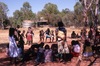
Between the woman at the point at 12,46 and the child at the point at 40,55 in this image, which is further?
the child at the point at 40,55

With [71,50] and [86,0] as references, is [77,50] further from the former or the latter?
[86,0]

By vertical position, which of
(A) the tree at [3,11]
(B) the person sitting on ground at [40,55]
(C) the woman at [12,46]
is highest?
(A) the tree at [3,11]

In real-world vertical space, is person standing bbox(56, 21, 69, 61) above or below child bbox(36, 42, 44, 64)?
above

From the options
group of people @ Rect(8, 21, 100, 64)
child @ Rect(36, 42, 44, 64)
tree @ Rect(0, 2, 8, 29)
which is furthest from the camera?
Answer: tree @ Rect(0, 2, 8, 29)

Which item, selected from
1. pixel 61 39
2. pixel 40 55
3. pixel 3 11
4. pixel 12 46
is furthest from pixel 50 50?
pixel 3 11

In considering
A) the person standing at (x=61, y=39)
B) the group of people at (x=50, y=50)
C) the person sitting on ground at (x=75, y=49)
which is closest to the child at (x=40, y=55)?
the group of people at (x=50, y=50)

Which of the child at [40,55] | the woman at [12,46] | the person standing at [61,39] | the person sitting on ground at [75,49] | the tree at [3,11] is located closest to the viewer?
the woman at [12,46]

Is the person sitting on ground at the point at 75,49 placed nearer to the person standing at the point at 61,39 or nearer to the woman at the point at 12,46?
the person standing at the point at 61,39

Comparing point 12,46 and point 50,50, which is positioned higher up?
point 12,46

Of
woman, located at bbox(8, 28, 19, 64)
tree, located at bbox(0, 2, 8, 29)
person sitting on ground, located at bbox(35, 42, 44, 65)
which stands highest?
tree, located at bbox(0, 2, 8, 29)

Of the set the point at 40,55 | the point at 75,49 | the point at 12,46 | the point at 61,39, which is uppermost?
the point at 61,39

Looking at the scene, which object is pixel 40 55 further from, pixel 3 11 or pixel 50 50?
pixel 3 11

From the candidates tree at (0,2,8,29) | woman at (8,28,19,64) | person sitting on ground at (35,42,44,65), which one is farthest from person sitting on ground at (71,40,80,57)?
Answer: tree at (0,2,8,29)

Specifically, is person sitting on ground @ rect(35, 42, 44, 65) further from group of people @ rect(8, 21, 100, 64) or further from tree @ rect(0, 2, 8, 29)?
tree @ rect(0, 2, 8, 29)
